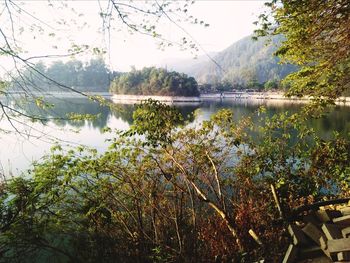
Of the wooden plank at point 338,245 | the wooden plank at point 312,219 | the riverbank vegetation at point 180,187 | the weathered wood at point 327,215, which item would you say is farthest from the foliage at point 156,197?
the wooden plank at point 338,245

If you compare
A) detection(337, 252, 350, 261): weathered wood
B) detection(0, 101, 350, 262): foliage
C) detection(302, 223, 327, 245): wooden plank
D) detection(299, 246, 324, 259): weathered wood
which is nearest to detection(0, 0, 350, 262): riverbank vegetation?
detection(0, 101, 350, 262): foliage

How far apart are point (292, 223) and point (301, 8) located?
4.15 metres

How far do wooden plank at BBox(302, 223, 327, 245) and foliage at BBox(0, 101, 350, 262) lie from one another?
0.58 m

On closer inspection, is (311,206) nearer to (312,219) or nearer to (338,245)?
(312,219)

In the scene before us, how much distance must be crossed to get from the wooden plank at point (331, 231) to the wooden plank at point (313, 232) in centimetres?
6

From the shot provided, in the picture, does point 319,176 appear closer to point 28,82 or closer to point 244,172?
point 244,172

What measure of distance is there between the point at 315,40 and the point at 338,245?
5434mm

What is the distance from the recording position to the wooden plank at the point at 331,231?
3100 mm

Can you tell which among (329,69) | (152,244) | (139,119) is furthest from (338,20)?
(152,244)

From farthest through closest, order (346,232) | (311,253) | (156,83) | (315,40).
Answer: (156,83) < (315,40) < (311,253) < (346,232)

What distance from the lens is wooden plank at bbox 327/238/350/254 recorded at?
2.88m

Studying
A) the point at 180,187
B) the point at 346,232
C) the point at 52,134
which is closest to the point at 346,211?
the point at 346,232

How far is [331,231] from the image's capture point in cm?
313

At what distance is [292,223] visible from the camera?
3.65 m
